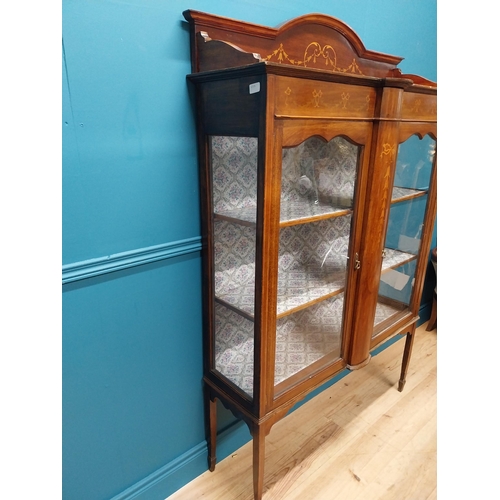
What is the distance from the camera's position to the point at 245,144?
1.09 metres

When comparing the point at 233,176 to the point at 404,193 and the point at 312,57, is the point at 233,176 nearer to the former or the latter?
the point at 312,57

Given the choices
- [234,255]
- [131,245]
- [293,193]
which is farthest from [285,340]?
[131,245]

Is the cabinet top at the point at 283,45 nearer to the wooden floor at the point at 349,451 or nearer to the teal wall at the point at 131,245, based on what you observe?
the teal wall at the point at 131,245

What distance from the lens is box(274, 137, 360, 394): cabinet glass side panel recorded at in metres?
1.23

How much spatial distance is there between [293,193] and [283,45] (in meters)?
0.47

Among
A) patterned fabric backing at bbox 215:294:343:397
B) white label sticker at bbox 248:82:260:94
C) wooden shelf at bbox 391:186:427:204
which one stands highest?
white label sticker at bbox 248:82:260:94

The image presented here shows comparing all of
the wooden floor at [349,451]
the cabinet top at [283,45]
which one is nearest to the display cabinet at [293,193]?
the cabinet top at [283,45]

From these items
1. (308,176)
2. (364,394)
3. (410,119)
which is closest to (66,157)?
(308,176)

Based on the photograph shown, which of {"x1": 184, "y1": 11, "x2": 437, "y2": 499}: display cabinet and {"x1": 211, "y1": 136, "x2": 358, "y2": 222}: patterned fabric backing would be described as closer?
{"x1": 184, "y1": 11, "x2": 437, "y2": 499}: display cabinet

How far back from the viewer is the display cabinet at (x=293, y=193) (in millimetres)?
1006

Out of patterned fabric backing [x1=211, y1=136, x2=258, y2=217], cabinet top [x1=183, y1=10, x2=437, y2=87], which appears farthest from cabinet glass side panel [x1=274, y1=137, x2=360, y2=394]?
cabinet top [x1=183, y1=10, x2=437, y2=87]

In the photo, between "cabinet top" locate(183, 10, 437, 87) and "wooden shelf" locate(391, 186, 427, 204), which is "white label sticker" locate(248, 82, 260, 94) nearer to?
"cabinet top" locate(183, 10, 437, 87)

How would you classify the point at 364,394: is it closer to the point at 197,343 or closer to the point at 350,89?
the point at 197,343

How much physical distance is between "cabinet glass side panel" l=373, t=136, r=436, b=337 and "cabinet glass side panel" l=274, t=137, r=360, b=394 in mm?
295
